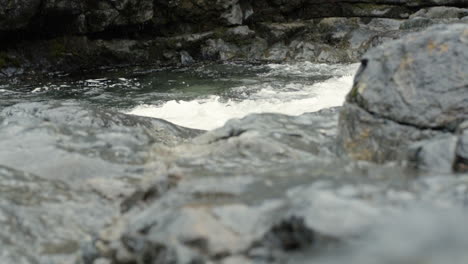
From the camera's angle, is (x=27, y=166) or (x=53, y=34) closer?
(x=27, y=166)

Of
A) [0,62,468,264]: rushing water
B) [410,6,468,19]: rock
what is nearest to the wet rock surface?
[0,62,468,264]: rushing water

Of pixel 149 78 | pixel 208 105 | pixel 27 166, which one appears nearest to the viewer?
pixel 27 166

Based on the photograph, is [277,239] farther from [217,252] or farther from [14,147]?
[14,147]

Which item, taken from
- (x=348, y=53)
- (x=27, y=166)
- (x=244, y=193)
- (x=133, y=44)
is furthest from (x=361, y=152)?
(x=133, y=44)

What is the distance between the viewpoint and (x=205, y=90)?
47.2 feet

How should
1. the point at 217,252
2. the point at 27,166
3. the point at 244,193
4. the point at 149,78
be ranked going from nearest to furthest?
the point at 217,252 < the point at 244,193 < the point at 27,166 < the point at 149,78

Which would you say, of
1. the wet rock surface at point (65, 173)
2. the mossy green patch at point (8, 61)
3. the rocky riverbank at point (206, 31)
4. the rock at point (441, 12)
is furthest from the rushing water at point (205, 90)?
the rock at point (441, 12)

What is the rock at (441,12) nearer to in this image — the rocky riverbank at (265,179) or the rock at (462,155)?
the rocky riverbank at (265,179)

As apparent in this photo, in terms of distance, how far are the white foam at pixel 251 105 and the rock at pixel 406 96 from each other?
501 cm

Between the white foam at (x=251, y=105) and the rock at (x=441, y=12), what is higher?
the rock at (x=441, y=12)

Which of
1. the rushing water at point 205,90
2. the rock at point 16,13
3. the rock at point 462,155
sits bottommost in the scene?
the rushing water at point 205,90

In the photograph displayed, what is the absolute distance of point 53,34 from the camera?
18.9m

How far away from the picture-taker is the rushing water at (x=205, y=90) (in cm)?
1127

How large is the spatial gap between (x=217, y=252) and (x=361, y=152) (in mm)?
A: 2634
